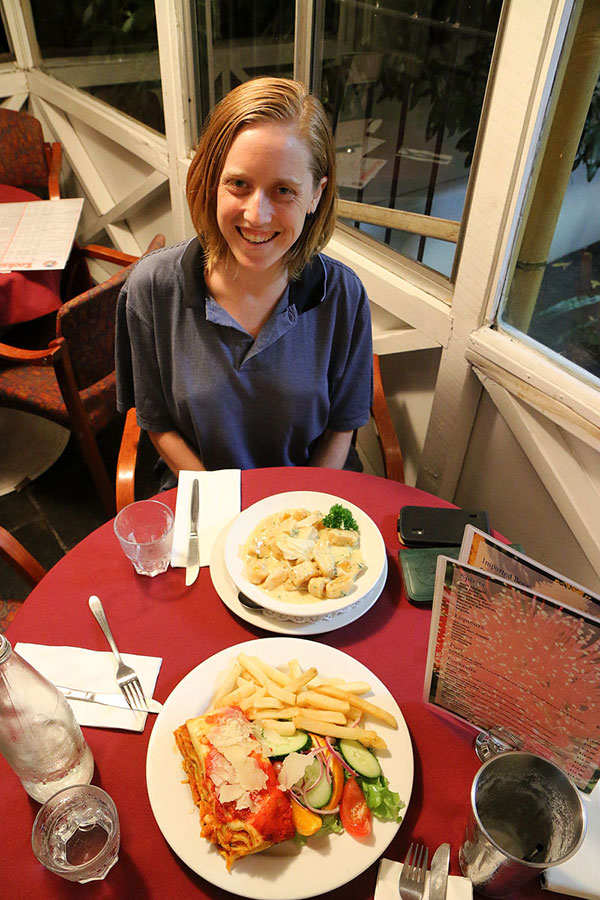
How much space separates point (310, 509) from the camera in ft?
4.40

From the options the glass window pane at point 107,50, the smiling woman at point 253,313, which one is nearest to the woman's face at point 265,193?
the smiling woman at point 253,313

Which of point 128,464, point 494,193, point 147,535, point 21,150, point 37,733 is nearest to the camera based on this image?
point 37,733

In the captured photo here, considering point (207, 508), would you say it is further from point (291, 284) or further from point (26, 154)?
point (26, 154)

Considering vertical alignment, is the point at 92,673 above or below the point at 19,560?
above

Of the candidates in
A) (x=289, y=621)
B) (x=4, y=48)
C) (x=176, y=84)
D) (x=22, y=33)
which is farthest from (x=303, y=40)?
(x=4, y=48)

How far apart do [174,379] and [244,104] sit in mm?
668

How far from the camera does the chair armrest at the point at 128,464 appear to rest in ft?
5.32

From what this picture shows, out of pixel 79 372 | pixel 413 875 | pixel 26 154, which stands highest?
pixel 413 875

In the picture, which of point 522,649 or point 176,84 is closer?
point 522,649

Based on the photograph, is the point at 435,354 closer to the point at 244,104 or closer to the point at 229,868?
the point at 244,104

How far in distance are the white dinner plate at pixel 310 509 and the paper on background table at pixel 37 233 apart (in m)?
1.72

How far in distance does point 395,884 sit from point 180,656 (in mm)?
487

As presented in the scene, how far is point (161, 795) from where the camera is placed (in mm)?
882

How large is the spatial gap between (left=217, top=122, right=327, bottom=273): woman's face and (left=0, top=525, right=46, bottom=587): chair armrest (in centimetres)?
85
